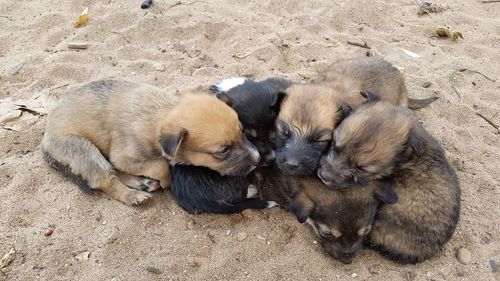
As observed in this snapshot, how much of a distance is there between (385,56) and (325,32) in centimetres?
100

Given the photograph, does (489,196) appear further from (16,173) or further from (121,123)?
(16,173)

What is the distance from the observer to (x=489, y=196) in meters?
5.02

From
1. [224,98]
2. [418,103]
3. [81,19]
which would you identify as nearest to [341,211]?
[224,98]

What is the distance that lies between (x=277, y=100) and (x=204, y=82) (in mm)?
1867

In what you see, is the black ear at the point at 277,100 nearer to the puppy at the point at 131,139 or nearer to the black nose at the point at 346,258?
the puppy at the point at 131,139

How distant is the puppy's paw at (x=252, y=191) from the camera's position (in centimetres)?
498

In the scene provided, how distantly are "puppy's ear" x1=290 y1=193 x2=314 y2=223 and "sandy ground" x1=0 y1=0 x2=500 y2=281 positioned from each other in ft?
1.31

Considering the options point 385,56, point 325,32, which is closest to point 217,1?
point 325,32

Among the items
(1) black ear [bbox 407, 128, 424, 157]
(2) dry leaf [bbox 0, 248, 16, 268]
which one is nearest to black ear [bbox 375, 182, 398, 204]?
(1) black ear [bbox 407, 128, 424, 157]

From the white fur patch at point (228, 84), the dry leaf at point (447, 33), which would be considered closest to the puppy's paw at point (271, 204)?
the white fur patch at point (228, 84)

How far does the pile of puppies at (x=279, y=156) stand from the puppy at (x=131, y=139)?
1cm

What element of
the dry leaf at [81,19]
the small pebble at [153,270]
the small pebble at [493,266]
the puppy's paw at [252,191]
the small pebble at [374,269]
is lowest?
the small pebble at [374,269]

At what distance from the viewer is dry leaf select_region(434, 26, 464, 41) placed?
280 inches

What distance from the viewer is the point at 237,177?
481 centimetres
